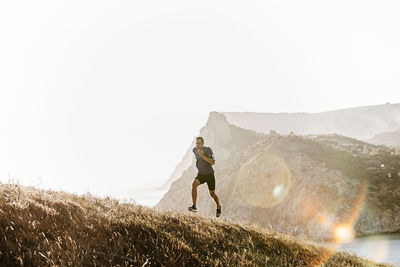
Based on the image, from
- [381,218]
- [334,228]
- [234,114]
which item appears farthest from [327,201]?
[234,114]

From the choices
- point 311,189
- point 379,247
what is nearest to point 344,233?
point 311,189

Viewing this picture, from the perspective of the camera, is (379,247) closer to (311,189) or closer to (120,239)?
(311,189)

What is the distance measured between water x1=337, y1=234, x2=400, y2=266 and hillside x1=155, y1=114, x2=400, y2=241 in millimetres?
3062

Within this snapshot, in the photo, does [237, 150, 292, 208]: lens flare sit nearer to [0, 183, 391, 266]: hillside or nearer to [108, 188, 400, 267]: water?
[108, 188, 400, 267]: water

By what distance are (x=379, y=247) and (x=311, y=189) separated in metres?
14.0

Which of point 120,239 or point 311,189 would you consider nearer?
point 120,239

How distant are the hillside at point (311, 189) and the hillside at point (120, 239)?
3094 centimetres

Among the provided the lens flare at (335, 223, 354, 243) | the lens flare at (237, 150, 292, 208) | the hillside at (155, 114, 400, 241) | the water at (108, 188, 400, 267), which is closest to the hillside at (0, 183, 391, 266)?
the water at (108, 188, 400, 267)

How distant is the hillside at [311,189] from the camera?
4153cm

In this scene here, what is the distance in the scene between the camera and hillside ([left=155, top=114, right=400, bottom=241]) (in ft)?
136

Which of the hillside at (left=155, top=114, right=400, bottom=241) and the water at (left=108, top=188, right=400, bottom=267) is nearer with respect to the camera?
the water at (left=108, top=188, right=400, bottom=267)

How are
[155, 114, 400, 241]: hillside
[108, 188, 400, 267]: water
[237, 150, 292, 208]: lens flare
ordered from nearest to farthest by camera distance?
[108, 188, 400, 267]: water, [155, 114, 400, 241]: hillside, [237, 150, 292, 208]: lens flare

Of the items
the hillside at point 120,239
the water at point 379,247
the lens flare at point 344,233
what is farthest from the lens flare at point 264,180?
the hillside at point 120,239

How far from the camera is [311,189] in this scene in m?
45.2
